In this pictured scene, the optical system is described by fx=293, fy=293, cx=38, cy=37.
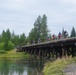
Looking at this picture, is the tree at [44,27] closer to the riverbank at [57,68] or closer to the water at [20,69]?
the water at [20,69]

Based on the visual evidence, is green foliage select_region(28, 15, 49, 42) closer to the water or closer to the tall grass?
the water

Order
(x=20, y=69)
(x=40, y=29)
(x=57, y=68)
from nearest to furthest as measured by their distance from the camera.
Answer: (x=57, y=68)
(x=20, y=69)
(x=40, y=29)

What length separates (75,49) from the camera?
35469 mm

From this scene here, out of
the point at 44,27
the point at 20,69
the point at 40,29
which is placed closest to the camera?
the point at 20,69

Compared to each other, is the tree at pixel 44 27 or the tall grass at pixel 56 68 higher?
the tree at pixel 44 27

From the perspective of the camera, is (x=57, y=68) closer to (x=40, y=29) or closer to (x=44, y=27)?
(x=40, y=29)

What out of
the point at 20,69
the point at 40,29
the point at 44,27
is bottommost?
the point at 20,69

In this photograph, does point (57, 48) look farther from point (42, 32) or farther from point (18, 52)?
point (42, 32)

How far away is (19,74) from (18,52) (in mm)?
69894

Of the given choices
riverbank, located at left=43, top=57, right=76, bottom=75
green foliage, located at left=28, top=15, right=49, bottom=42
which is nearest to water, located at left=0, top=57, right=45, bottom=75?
riverbank, located at left=43, top=57, right=76, bottom=75

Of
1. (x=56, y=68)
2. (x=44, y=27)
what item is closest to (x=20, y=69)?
(x=56, y=68)

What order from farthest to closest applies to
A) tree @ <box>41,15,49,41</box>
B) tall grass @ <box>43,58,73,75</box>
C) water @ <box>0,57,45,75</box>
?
tree @ <box>41,15,49,41</box> < water @ <box>0,57,45,75</box> < tall grass @ <box>43,58,73,75</box>

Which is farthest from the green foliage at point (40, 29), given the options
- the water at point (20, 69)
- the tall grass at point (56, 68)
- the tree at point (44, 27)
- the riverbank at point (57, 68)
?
the tall grass at point (56, 68)

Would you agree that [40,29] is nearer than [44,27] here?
Yes
